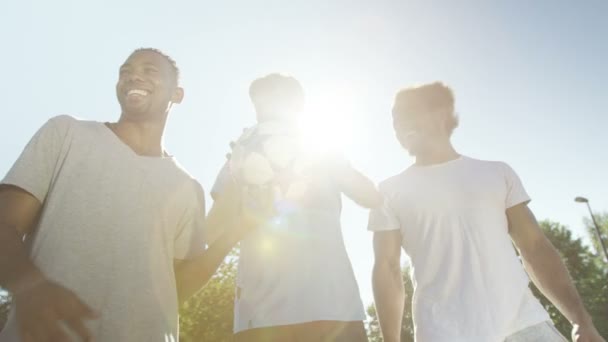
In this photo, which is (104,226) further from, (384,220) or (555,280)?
(555,280)

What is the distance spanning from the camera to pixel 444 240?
345cm

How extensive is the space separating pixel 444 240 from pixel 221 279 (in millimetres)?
23106

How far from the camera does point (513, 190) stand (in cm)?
380

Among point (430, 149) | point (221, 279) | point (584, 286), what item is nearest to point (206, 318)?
point (221, 279)

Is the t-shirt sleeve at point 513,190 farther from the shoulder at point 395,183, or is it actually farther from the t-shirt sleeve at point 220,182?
the t-shirt sleeve at point 220,182

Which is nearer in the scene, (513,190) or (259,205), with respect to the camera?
(259,205)

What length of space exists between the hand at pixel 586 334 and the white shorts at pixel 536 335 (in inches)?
10.2

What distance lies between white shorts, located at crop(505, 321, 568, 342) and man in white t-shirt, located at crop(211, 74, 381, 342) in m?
1.22

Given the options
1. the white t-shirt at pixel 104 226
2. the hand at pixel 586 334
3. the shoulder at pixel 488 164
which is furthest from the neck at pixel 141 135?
the hand at pixel 586 334

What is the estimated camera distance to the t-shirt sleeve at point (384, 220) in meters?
3.76

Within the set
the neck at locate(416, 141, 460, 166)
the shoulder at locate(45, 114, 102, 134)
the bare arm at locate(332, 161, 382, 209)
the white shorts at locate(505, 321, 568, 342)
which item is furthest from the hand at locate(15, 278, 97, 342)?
the neck at locate(416, 141, 460, 166)

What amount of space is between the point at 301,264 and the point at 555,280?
2.29m

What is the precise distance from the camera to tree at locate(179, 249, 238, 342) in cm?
2244

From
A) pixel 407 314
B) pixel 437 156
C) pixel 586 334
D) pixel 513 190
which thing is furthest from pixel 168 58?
pixel 407 314
